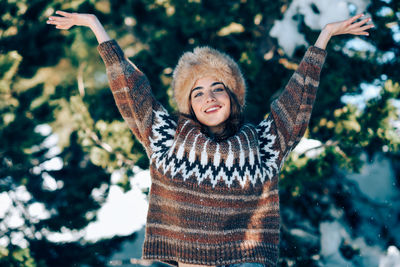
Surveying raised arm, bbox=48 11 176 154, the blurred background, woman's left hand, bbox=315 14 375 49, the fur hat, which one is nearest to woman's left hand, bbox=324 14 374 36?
woman's left hand, bbox=315 14 375 49

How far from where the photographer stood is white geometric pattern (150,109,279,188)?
155 centimetres

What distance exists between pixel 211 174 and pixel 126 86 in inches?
22.8

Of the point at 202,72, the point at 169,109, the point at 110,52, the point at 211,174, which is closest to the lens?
the point at 211,174

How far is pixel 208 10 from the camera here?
7.32ft

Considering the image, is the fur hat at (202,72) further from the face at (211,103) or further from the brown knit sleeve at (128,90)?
the brown knit sleeve at (128,90)

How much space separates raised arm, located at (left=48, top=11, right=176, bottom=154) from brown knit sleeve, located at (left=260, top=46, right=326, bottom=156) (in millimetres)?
559

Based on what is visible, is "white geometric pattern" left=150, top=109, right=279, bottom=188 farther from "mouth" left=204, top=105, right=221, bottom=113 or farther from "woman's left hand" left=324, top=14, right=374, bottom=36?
"woman's left hand" left=324, top=14, right=374, bottom=36

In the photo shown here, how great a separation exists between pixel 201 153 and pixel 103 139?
84cm

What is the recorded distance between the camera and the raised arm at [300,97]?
64.1 inches

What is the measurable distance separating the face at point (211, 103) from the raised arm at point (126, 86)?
0.18m

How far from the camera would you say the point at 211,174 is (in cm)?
155

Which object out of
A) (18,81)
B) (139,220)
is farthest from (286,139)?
(18,81)

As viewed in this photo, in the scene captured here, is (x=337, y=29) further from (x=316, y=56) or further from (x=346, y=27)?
(x=316, y=56)

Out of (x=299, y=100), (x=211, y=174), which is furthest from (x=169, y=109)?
(x=299, y=100)
